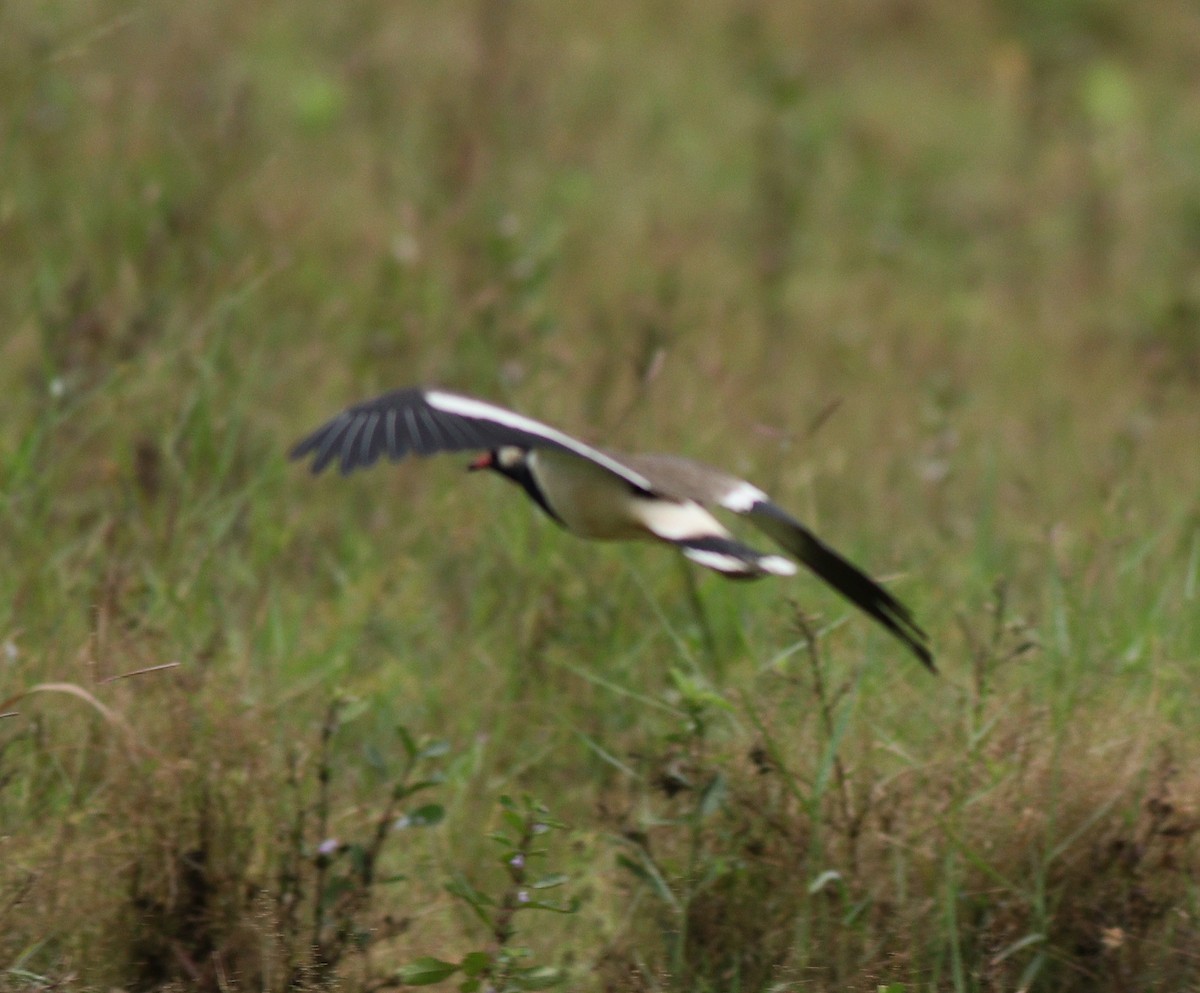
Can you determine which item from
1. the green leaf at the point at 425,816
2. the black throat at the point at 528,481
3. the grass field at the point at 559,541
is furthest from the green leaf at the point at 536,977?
the black throat at the point at 528,481

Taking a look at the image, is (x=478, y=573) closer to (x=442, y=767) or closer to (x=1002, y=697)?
(x=442, y=767)

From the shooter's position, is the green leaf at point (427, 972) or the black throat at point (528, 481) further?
the black throat at point (528, 481)

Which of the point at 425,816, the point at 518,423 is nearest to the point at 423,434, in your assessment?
the point at 518,423

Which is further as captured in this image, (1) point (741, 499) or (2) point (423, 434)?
(1) point (741, 499)

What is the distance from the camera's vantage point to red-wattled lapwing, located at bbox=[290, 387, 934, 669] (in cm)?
280

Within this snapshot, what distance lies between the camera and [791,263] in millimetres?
6312

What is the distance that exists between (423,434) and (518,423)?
187 millimetres

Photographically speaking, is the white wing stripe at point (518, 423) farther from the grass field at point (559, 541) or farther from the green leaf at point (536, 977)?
the green leaf at point (536, 977)

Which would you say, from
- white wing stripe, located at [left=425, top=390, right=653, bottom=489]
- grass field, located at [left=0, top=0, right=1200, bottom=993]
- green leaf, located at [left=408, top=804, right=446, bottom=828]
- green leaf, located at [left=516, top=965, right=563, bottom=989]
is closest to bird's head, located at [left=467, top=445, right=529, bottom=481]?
white wing stripe, located at [left=425, top=390, right=653, bottom=489]

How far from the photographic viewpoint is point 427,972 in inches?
97.3

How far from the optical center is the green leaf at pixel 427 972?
2469 millimetres

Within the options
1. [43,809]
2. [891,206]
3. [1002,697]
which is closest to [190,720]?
[43,809]

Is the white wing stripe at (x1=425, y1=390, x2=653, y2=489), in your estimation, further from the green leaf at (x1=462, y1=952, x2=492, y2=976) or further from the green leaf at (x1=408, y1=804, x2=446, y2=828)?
the green leaf at (x1=462, y1=952, x2=492, y2=976)

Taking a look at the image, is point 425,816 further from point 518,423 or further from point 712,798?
point 518,423
